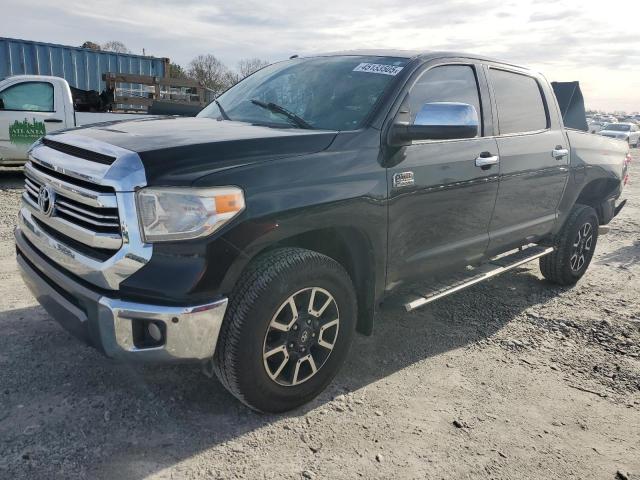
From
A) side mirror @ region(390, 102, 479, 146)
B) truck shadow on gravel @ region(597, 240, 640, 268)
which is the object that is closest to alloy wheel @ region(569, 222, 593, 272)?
truck shadow on gravel @ region(597, 240, 640, 268)

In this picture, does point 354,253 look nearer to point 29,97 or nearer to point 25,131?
point 25,131

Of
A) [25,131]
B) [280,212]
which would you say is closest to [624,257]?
[280,212]

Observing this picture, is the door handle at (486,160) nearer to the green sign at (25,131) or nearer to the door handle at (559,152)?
the door handle at (559,152)

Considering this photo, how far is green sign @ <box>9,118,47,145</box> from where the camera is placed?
28.7 feet

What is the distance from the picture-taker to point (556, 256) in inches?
191

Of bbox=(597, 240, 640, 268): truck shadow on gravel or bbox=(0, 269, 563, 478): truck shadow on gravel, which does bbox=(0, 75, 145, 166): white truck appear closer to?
bbox=(0, 269, 563, 478): truck shadow on gravel

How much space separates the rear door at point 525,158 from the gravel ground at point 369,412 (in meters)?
0.82

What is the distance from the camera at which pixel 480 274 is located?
3811mm

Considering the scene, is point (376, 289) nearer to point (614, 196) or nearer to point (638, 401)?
point (638, 401)

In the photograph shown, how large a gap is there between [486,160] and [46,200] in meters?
2.70

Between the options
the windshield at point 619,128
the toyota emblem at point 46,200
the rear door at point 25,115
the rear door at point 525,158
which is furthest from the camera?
the windshield at point 619,128

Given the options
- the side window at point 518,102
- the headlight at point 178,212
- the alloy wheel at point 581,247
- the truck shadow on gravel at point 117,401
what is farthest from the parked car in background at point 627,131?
the headlight at point 178,212

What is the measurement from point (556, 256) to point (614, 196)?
1118 mm

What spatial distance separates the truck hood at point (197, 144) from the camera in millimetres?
2264
